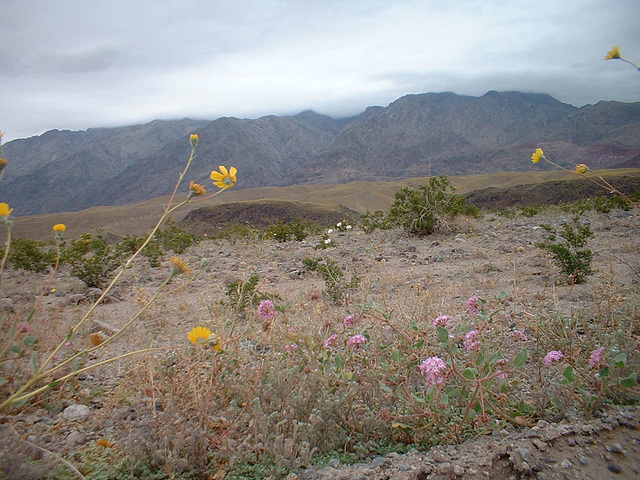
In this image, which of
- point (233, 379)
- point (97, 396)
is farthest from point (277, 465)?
point (97, 396)

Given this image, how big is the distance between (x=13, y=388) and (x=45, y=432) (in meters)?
0.43

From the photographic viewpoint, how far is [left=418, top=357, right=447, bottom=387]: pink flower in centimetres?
177

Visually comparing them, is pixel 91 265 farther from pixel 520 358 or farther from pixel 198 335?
pixel 520 358

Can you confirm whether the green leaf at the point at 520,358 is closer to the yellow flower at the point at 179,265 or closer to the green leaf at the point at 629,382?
the green leaf at the point at 629,382

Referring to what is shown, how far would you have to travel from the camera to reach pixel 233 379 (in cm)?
A: 194

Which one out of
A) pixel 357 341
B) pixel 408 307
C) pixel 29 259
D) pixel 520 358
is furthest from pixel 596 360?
pixel 29 259

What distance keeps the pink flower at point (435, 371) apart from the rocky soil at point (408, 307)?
26cm

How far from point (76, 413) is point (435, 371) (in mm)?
1764

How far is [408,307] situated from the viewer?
3.10m

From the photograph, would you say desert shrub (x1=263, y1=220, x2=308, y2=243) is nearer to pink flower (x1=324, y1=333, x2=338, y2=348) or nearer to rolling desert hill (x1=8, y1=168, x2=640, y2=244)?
pink flower (x1=324, y1=333, x2=338, y2=348)

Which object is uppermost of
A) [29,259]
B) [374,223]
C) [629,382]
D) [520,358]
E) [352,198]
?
[520,358]

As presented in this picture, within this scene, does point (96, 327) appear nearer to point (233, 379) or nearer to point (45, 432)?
point (45, 432)

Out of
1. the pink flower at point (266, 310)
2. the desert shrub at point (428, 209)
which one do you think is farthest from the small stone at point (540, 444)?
the desert shrub at point (428, 209)

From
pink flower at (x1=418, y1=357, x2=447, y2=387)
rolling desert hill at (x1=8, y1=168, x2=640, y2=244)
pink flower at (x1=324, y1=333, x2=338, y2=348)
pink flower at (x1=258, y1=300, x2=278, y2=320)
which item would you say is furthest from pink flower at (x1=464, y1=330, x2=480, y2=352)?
rolling desert hill at (x1=8, y1=168, x2=640, y2=244)
